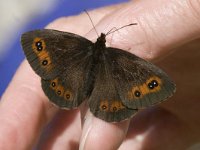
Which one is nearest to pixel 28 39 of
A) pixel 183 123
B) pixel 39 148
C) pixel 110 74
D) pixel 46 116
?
pixel 110 74

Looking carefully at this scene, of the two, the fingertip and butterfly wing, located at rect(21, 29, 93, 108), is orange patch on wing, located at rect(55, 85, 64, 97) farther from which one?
the fingertip

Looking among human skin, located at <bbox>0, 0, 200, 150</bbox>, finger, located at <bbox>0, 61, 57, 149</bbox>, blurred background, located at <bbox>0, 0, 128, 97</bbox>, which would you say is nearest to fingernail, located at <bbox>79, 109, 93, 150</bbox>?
human skin, located at <bbox>0, 0, 200, 150</bbox>

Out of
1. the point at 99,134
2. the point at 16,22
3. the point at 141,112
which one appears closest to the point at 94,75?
the point at 99,134

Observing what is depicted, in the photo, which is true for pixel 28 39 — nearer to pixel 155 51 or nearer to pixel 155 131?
pixel 155 51

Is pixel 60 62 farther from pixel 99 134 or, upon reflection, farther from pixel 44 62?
pixel 99 134

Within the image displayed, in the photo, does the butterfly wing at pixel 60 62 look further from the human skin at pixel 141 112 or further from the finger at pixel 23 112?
the finger at pixel 23 112

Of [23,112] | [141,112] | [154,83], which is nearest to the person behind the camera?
[154,83]
